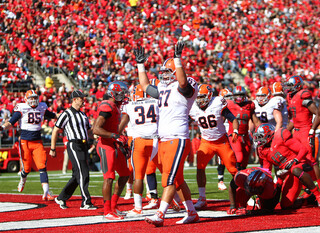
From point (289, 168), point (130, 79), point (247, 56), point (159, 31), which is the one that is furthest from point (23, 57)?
point (289, 168)

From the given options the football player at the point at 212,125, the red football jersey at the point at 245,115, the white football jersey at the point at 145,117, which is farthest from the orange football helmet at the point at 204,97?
the red football jersey at the point at 245,115

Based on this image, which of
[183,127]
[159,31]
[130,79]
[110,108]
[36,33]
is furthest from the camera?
[159,31]

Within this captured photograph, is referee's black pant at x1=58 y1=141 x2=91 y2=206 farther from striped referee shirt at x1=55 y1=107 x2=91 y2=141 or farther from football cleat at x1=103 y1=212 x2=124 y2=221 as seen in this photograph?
football cleat at x1=103 y1=212 x2=124 y2=221

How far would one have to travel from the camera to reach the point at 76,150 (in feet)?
27.6

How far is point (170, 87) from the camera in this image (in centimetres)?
621

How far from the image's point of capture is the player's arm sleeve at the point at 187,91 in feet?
19.8

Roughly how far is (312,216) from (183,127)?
73.8 inches

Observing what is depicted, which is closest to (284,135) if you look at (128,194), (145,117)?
(145,117)

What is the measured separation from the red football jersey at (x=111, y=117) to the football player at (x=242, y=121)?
10.9 feet

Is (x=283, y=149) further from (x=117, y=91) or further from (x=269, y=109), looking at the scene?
(x=269, y=109)

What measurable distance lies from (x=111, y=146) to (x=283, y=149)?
2.20m

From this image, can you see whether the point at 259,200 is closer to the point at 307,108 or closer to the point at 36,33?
the point at 307,108

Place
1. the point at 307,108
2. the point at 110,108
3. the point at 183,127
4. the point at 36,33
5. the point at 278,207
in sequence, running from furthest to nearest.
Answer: the point at 36,33 → the point at 307,108 → the point at 278,207 → the point at 110,108 → the point at 183,127

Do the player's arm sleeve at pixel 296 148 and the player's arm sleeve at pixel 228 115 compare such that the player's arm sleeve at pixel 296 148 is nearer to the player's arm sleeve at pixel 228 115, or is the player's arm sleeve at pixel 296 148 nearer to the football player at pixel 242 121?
the player's arm sleeve at pixel 228 115
